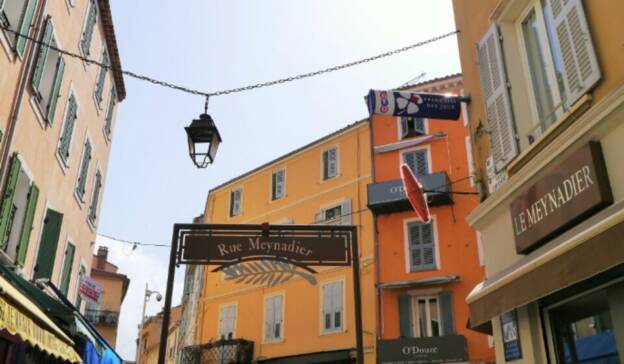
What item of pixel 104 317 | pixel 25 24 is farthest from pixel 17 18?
pixel 104 317

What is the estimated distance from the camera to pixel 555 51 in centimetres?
559

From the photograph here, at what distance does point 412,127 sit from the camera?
22969 mm

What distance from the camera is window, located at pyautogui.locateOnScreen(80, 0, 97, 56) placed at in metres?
13.0

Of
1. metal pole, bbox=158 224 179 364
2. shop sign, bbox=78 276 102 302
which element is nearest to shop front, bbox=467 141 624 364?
metal pole, bbox=158 224 179 364

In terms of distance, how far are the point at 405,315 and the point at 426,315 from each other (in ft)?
2.33

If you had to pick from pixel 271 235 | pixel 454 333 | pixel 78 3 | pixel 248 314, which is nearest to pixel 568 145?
pixel 271 235

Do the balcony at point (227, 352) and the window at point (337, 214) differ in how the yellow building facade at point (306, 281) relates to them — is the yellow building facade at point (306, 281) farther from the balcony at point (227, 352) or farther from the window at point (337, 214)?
the balcony at point (227, 352)

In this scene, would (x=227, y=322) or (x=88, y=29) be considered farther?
(x=227, y=322)

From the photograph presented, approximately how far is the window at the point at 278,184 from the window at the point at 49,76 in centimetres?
1660

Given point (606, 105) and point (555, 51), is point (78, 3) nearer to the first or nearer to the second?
point (555, 51)

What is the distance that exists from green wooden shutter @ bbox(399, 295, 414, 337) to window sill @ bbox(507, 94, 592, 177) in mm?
14632

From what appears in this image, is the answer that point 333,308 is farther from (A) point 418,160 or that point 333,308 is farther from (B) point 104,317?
(B) point 104,317

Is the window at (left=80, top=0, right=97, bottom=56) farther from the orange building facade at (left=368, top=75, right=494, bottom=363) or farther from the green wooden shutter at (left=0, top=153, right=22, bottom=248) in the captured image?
the orange building facade at (left=368, top=75, right=494, bottom=363)

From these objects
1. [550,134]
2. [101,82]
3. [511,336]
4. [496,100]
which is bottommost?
[511,336]
